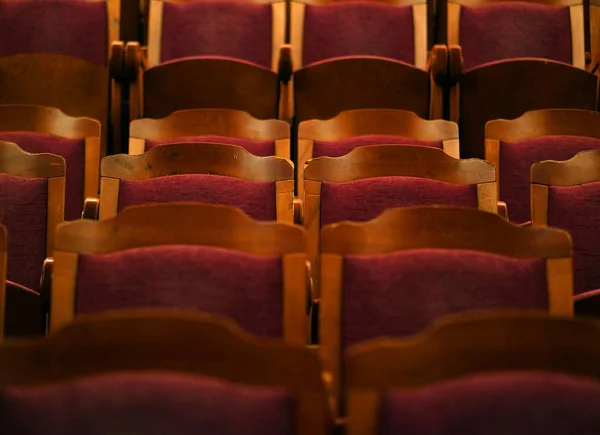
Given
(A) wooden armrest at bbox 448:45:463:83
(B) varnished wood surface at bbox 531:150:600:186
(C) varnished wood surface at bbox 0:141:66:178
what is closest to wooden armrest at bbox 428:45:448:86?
(A) wooden armrest at bbox 448:45:463:83

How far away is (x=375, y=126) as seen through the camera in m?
0.58

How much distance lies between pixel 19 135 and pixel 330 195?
23 cm

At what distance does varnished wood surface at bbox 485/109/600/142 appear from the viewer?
0.59 metres

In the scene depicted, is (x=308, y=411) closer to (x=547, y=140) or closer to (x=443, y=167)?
(x=443, y=167)

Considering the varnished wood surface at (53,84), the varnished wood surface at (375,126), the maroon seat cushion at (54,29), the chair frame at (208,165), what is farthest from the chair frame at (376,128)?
the maroon seat cushion at (54,29)

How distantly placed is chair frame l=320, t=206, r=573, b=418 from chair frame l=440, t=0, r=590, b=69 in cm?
51

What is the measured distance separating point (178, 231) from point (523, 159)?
310 mm

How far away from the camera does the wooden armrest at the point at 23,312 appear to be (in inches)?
17.3

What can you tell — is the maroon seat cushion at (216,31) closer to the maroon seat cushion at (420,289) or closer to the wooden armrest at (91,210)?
the wooden armrest at (91,210)

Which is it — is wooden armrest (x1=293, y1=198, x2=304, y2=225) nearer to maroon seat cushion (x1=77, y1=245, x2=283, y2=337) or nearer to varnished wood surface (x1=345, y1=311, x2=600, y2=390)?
maroon seat cushion (x1=77, y1=245, x2=283, y2=337)

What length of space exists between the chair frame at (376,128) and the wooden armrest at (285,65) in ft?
0.45

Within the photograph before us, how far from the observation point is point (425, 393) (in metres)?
0.22

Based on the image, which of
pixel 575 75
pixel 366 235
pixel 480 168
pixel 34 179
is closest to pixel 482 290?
pixel 366 235

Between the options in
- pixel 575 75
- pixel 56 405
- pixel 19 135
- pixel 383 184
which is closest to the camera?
pixel 56 405
